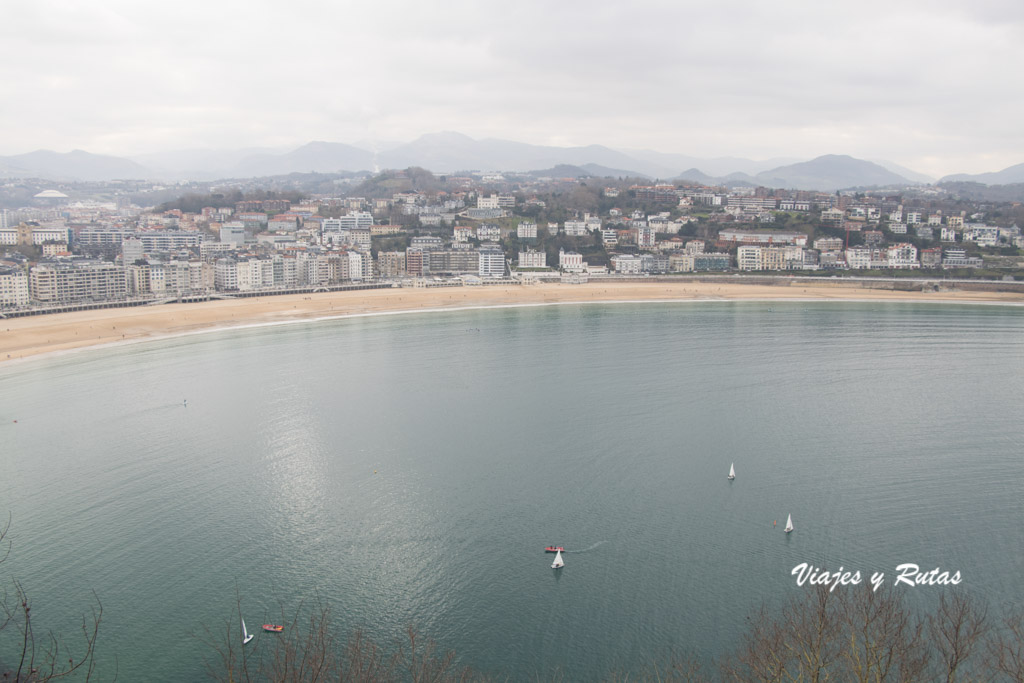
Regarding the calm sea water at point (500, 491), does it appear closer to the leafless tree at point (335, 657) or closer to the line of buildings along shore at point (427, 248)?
the leafless tree at point (335, 657)

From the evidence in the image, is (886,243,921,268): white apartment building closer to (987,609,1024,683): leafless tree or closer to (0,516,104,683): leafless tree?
(987,609,1024,683): leafless tree

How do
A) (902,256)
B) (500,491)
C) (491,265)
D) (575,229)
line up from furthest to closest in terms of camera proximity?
(575,229) < (902,256) < (491,265) < (500,491)

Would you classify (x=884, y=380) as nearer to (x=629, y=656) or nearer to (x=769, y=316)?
(x=769, y=316)

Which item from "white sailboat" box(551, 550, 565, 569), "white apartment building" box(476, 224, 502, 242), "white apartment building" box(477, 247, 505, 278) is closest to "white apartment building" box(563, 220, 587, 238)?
"white apartment building" box(476, 224, 502, 242)

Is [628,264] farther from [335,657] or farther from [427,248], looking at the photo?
[335,657]

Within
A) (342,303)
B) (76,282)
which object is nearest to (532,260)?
(342,303)
